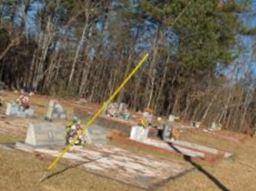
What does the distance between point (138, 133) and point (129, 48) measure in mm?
30944

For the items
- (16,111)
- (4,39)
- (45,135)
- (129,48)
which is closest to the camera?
(45,135)

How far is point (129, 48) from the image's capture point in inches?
2055

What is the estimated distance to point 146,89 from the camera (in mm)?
50281

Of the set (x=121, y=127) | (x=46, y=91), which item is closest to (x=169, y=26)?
(x=46, y=91)

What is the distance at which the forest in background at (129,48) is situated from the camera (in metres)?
45.2

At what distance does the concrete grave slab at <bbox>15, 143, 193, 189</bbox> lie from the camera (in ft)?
40.9

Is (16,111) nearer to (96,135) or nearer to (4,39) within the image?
(96,135)

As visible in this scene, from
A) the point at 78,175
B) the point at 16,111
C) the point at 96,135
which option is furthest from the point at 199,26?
the point at 78,175

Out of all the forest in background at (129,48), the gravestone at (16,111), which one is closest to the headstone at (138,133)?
the gravestone at (16,111)

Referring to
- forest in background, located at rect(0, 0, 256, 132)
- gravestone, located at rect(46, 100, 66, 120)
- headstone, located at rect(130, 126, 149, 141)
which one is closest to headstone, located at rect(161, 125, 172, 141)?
headstone, located at rect(130, 126, 149, 141)

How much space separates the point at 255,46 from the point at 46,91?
79.6 feet

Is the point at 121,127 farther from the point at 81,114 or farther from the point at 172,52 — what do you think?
the point at 172,52

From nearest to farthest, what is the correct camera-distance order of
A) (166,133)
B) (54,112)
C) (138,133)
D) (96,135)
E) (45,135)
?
(45,135) → (96,135) → (54,112) → (138,133) → (166,133)

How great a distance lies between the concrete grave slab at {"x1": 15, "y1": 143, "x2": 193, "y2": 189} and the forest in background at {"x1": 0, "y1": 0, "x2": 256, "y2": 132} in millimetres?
26415
